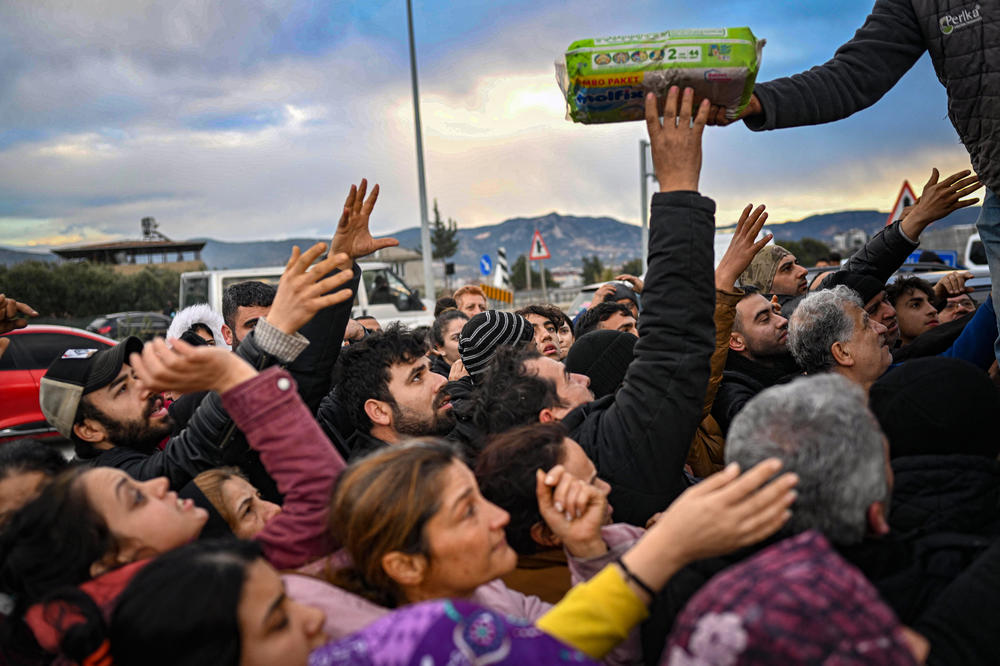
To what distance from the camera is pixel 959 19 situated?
2.15 m

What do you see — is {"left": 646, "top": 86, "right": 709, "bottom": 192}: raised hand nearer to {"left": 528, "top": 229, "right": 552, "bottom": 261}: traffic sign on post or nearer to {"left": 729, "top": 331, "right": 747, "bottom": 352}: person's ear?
{"left": 729, "top": 331, "right": 747, "bottom": 352}: person's ear

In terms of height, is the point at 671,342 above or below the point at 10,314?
below

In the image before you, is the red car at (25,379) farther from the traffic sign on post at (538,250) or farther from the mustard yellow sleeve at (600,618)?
the traffic sign on post at (538,250)

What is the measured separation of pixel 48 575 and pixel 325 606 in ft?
2.19

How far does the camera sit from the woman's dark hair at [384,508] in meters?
1.60

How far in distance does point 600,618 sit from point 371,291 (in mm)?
13713

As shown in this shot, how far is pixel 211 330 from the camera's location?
5.50 meters

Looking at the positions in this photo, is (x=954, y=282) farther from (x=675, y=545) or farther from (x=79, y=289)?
(x=79, y=289)

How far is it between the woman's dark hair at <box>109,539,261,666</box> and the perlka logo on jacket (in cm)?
256

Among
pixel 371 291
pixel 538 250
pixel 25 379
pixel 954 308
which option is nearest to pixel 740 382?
pixel 954 308

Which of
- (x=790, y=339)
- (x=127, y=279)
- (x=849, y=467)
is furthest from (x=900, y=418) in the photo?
(x=127, y=279)

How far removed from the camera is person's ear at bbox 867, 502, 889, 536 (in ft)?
4.68

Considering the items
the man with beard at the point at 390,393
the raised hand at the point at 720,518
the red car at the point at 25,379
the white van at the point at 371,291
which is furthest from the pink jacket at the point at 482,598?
the white van at the point at 371,291

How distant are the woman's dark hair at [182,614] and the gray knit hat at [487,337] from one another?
2.23 m
